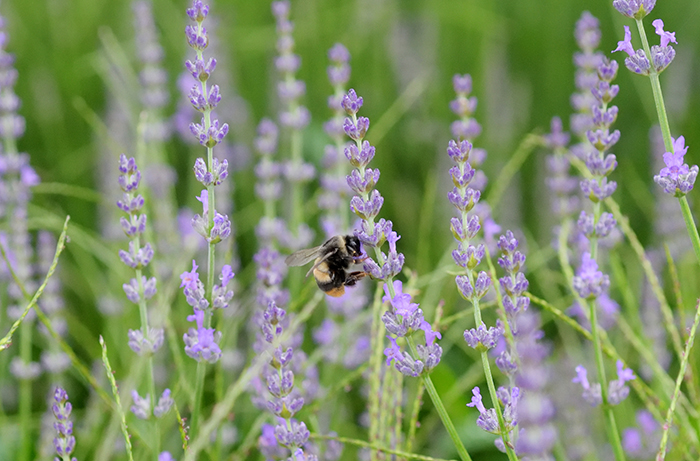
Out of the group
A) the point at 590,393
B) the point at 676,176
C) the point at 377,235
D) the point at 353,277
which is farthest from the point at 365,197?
the point at 353,277

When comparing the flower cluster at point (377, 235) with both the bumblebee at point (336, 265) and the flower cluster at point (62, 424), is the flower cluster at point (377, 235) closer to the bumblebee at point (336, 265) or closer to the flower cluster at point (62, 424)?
the flower cluster at point (62, 424)

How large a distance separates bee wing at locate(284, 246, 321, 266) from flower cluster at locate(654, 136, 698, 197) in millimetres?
637

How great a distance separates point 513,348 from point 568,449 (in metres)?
0.81

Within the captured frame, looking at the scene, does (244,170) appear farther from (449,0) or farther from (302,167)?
(449,0)

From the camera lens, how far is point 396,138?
9.35 feet

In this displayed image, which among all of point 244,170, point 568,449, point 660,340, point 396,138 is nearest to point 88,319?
point 244,170

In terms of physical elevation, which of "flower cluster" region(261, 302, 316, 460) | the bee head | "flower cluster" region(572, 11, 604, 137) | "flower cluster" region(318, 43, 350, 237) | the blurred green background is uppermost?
the blurred green background

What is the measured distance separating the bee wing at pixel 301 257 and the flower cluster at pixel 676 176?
64cm

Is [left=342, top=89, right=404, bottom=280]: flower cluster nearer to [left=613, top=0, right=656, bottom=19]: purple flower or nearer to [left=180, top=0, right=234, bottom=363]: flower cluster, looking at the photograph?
[left=180, top=0, right=234, bottom=363]: flower cluster

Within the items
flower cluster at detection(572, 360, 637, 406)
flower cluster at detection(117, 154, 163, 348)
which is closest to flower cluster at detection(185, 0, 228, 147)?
flower cluster at detection(117, 154, 163, 348)

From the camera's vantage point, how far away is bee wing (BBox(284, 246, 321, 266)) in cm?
131

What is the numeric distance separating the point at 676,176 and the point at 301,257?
0.67 m

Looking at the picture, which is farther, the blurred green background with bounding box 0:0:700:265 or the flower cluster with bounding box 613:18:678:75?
the blurred green background with bounding box 0:0:700:265

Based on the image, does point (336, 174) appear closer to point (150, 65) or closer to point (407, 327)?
point (150, 65)
